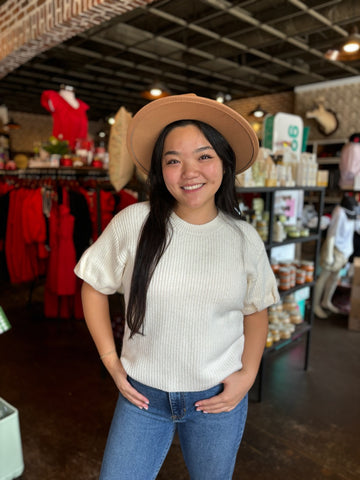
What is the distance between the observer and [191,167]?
1.18 m

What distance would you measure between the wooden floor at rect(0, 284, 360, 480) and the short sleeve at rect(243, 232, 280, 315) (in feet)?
4.49

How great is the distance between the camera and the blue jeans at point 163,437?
3.93 feet

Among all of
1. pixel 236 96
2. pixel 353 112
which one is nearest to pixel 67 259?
pixel 353 112

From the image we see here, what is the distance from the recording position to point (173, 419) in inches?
48.6

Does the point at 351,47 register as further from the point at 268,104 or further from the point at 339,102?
the point at 268,104

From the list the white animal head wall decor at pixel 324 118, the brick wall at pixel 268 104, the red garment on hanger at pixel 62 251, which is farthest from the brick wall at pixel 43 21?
the brick wall at pixel 268 104

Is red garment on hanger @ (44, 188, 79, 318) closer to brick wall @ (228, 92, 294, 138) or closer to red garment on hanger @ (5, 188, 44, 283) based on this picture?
red garment on hanger @ (5, 188, 44, 283)

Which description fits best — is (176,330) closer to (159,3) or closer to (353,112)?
(159,3)

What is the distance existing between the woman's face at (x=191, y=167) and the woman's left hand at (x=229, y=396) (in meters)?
0.60

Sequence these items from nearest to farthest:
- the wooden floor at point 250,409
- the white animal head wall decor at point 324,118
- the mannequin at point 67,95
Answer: the wooden floor at point 250,409 < the mannequin at point 67,95 < the white animal head wall decor at point 324,118

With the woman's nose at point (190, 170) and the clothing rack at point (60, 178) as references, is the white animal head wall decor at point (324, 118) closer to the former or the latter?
the clothing rack at point (60, 178)

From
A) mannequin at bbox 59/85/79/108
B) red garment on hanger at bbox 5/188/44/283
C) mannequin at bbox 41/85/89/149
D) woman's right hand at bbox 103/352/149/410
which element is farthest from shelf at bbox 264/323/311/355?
mannequin at bbox 59/85/79/108

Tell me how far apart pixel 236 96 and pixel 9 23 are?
7.21 metres

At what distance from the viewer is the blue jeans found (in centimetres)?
120
